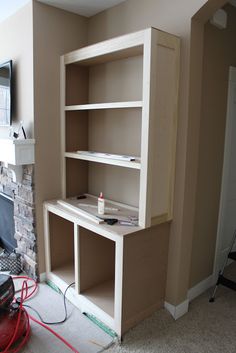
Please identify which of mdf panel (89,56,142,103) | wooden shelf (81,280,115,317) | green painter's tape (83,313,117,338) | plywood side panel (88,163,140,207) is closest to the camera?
green painter's tape (83,313,117,338)

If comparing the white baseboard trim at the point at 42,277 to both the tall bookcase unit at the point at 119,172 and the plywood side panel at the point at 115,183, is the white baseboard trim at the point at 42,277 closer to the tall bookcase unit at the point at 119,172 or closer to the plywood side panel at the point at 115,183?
the tall bookcase unit at the point at 119,172

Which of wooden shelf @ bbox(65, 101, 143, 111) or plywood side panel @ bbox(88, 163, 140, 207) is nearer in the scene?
wooden shelf @ bbox(65, 101, 143, 111)

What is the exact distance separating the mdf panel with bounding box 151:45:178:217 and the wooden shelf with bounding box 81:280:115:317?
0.80 meters

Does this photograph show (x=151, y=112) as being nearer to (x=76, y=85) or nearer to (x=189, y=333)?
(x=76, y=85)

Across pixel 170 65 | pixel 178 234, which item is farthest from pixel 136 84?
pixel 178 234

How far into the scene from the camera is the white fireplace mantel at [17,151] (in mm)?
2332

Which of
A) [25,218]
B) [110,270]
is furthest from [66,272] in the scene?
[25,218]

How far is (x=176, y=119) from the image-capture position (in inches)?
78.0

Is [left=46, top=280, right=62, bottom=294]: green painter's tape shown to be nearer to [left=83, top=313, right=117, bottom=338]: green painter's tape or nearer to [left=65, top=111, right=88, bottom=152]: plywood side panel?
[left=83, top=313, right=117, bottom=338]: green painter's tape

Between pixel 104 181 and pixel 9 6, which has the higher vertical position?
pixel 9 6

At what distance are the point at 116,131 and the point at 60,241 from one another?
118 centimetres

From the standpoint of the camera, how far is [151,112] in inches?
71.1

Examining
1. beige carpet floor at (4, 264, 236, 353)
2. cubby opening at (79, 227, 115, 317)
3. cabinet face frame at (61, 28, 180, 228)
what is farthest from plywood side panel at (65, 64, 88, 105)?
beige carpet floor at (4, 264, 236, 353)

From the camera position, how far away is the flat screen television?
2.57 metres
